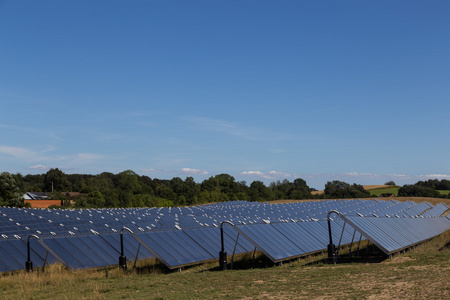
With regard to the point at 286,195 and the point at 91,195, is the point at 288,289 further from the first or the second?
the point at 286,195

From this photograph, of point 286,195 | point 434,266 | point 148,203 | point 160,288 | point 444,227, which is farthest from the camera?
point 286,195

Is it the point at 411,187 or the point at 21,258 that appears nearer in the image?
the point at 21,258

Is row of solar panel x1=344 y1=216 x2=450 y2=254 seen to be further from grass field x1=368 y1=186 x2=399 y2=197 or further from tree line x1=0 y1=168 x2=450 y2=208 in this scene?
grass field x1=368 y1=186 x2=399 y2=197

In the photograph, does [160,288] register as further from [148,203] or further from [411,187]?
[411,187]

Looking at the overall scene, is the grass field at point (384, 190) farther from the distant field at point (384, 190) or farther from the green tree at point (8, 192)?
the green tree at point (8, 192)

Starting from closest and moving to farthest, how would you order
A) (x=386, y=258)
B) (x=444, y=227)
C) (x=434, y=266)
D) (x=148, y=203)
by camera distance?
(x=434, y=266)
(x=386, y=258)
(x=444, y=227)
(x=148, y=203)

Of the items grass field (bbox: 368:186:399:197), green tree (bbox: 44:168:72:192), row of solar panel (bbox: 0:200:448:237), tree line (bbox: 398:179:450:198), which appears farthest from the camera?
green tree (bbox: 44:168:72:192)

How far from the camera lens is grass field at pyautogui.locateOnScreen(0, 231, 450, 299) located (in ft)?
39.4

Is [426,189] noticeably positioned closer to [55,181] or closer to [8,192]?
[8,192]

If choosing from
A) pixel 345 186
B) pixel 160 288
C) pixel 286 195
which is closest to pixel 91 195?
pixel 286 195

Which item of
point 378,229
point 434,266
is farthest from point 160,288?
point 378,229

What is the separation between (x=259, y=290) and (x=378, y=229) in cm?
1332

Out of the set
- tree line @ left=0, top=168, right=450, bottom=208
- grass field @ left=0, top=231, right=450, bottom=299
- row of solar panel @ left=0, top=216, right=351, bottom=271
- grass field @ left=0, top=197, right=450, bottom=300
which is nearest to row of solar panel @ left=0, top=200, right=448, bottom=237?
row of solar panel @ left=0, top=216, right=351, bottom=271

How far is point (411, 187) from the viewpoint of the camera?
135 m
